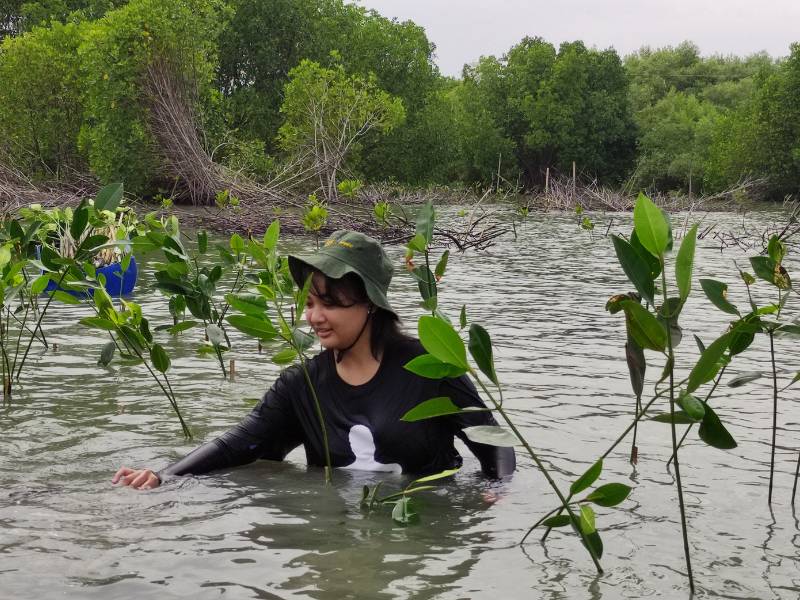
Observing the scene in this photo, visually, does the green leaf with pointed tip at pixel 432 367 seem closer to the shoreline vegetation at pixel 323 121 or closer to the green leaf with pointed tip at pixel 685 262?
the green leaf with pointed tip at pixel 685 262

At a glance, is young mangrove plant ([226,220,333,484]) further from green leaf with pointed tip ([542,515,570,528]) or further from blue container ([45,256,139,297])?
blue container ([45,256,139,297])

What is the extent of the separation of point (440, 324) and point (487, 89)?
174 feet

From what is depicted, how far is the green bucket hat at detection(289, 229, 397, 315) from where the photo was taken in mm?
3262

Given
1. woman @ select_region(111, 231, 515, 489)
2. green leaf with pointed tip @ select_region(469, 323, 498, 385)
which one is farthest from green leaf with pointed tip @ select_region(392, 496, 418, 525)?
green leaf with pointed tip @ select_region(469, 323, 498, 385)

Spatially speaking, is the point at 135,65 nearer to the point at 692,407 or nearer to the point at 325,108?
the point at 325,108

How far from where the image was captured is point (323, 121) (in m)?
28.6

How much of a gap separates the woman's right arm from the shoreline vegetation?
18.6 feet

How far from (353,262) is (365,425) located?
62 centimetres

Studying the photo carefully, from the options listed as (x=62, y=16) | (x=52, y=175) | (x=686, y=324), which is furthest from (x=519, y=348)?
(x=62, y=16)

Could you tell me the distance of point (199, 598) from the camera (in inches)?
108

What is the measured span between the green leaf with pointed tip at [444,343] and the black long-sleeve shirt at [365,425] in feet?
3.25

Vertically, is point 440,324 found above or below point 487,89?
below

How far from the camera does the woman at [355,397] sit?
11.1 feet

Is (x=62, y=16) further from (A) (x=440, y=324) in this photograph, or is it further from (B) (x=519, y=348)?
(A) (x=440, y=324)
